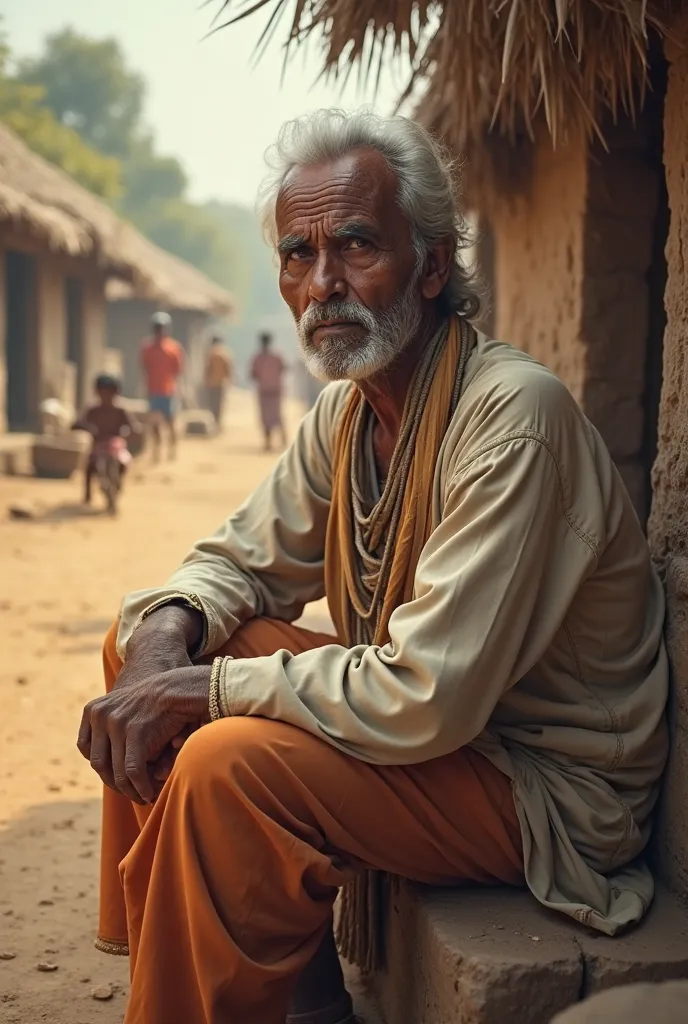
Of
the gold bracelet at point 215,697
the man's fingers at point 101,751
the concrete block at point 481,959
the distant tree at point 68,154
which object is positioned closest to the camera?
the concrete block at point 481,959

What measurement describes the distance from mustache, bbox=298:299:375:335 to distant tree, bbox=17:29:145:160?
48.6 metres

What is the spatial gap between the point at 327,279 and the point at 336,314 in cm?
7

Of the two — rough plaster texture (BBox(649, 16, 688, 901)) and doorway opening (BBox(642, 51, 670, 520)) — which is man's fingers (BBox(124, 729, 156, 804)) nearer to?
rough plaster texture (BBox(649, 16, 688, 901))

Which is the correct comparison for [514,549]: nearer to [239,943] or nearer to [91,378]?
[239,943]

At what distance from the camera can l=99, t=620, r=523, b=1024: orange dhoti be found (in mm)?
1846

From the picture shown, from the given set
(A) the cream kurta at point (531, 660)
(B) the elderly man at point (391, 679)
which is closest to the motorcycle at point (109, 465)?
(B) the elderly man at point (391, 679)

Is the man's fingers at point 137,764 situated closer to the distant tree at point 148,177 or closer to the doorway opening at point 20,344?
the doorway opening at point 20,344

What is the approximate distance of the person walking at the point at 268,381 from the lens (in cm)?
1772

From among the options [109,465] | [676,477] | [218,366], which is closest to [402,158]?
[676,477]

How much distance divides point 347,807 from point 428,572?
1.39ft

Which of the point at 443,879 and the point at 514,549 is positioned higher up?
the point at 514,549

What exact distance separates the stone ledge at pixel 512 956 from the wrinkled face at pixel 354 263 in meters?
1.07

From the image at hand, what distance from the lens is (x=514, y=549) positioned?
192 centimetres

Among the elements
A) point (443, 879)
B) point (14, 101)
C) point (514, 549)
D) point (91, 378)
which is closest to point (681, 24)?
point (514, 549)
